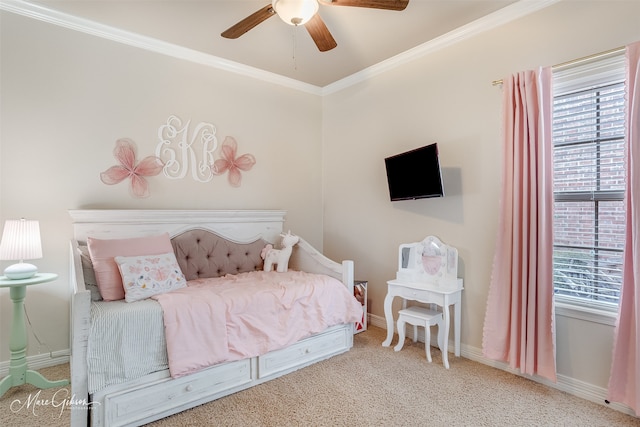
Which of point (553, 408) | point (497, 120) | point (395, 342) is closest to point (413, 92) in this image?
point (497, 120)

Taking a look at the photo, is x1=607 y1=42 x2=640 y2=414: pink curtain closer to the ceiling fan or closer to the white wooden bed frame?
the ceiling fan

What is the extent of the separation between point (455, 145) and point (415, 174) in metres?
0.39

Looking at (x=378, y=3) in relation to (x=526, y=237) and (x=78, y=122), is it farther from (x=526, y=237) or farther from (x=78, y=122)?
(x=78, y=122)

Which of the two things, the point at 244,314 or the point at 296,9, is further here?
the point at 244,314

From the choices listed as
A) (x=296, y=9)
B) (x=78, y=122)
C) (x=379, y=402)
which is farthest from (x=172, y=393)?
(x=296, y=9)

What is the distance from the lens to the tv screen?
8.95 feet

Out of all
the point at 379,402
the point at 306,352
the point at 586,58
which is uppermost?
the point at 586,58

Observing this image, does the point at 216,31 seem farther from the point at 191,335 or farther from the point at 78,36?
the point at 191,335

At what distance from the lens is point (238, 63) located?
11.3 feet

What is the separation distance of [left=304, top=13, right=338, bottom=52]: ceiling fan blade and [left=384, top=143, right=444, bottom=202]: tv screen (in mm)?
1092

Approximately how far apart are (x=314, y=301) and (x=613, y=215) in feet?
6.48

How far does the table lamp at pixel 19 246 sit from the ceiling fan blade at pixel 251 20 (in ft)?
5.79

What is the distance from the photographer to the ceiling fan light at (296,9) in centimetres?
187

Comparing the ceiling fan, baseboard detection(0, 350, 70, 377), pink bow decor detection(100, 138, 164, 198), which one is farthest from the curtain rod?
baseboard detection(0, 350, 70, 377)
